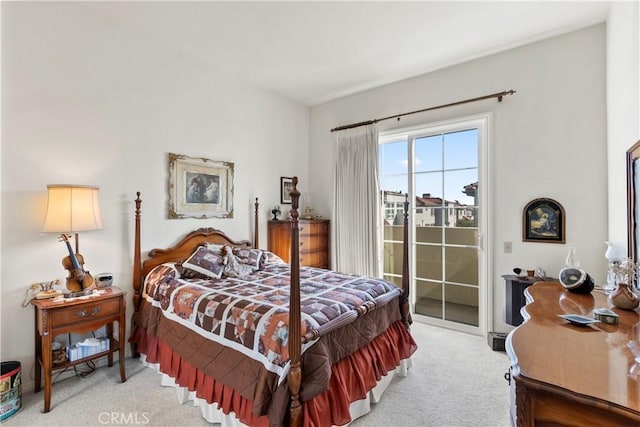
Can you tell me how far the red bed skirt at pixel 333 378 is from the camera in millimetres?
1683

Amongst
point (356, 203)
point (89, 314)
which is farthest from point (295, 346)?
point (356, 203)

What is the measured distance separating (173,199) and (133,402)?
184 cm

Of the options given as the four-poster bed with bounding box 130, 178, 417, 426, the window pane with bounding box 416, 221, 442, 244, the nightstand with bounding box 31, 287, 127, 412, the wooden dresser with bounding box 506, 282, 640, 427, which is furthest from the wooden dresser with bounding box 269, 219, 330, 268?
the wooden dresser with bounding box 506, 282, 640, 427

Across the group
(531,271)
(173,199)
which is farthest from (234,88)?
(531,271)

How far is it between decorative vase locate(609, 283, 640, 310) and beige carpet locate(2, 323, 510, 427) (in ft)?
3.45

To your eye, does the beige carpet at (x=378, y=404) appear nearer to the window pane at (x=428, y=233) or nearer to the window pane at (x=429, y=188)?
the window pane at (x=428, y=233)

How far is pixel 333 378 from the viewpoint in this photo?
5.89 feet

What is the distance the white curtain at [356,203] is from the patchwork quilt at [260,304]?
1.19m

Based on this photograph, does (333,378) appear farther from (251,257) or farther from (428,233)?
(428,233)

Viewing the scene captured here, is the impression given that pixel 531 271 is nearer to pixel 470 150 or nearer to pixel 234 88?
pixel 470 150

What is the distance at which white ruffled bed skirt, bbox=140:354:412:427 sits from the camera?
1.82 meters

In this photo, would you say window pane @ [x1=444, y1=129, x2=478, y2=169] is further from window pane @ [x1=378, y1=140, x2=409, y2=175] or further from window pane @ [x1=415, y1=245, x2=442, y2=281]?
window pane @ [x1=415, y1=245, x2=442, y2=281]

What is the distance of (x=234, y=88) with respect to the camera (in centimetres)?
377

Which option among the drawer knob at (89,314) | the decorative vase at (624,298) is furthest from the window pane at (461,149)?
the drawer knob at (89,314)
